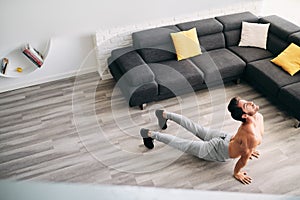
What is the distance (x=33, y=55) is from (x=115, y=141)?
1.66 m

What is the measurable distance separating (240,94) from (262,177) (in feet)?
A: 4.52

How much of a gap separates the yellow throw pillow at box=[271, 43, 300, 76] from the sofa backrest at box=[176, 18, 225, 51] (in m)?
0.82

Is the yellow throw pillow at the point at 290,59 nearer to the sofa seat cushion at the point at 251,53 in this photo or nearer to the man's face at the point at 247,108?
the sofa seat cushion at the point at 251,53

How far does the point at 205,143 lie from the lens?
10.1 feet

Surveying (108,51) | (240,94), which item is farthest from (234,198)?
(108,51)

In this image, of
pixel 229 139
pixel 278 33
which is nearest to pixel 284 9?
pixel 278 33

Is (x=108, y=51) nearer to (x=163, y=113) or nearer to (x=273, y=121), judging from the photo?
(x=163, y=113)

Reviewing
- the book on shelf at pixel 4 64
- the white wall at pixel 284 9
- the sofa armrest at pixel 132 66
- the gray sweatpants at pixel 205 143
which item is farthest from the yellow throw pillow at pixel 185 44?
the book on shelf at pixel 4 64

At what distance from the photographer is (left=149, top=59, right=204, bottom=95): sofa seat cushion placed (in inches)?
152

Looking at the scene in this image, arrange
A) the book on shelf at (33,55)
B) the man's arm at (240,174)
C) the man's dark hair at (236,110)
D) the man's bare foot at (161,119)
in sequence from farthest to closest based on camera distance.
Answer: the book on shelf at (33,55)
the man's bare foot at (161,119)
the man's arm at (240,174)
the man's dark hair at (236,110)

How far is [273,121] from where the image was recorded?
11.9ft

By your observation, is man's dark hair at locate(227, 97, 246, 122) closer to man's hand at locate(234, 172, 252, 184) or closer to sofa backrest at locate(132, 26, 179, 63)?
man's hand at locate(234, 172, 252, 184)

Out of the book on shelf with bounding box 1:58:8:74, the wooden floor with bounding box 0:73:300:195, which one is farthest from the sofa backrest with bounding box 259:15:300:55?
the book on shelf with bounding box 1:58:8:74

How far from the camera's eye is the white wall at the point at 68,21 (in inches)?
156
